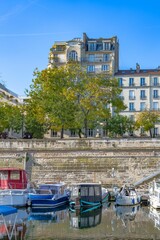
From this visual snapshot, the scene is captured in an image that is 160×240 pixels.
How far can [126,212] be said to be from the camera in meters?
30.4

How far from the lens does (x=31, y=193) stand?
3353 cm

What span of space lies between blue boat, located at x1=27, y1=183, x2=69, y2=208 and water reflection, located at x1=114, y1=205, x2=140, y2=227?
4920 millimetres

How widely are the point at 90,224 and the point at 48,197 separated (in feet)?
27.8

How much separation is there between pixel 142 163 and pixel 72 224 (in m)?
18.8

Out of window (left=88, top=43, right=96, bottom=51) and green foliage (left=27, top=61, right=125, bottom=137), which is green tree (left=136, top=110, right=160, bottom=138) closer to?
green foliage (left=27, top=61, right=125, bottom=137)

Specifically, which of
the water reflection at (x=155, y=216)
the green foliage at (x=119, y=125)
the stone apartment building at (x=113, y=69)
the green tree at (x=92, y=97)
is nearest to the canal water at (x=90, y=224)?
the water reflection at (x=155, y=216)

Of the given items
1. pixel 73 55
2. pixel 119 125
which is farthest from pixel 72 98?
pixel 73 55

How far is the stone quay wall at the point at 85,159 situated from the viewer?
42.1 m

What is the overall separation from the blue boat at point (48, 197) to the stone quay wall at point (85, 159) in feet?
23.0

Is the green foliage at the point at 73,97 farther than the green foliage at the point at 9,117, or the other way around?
the green foliage at the point at 9,117

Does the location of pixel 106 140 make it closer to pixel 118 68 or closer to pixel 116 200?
pixel 116 200

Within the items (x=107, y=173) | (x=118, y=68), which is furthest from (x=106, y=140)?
(x=118, y=68)

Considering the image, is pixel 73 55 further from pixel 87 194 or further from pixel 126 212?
pixel 126 212

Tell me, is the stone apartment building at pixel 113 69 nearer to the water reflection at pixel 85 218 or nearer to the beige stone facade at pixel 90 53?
Result: the beige stone facade at pixel 90 53
